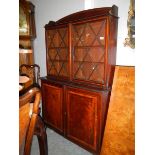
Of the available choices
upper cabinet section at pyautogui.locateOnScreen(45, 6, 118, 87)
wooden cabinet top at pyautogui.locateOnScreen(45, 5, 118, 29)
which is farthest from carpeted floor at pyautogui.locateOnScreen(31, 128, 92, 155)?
wooden cabinet top at pyautogui.locateOnScreen(45, 5, 118, 29)

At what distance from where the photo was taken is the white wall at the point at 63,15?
213cm

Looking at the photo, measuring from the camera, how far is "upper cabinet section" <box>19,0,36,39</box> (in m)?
3.07

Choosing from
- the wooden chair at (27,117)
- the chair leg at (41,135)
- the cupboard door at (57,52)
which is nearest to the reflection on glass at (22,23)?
the cupboard door at (57,52)

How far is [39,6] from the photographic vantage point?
320cm

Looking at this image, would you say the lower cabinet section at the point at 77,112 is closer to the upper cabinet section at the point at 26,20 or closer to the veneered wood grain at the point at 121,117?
the veneered wood grain at the point at 121,117

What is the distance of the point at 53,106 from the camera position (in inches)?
105

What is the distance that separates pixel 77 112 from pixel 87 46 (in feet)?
2.94

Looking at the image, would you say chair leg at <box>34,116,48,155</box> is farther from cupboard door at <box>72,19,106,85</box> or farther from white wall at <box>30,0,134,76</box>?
white wall at <box>30,0,134,76</box>

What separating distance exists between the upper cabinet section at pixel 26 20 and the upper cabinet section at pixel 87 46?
62cm

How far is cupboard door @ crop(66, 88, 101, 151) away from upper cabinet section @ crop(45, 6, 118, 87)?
0.61ft

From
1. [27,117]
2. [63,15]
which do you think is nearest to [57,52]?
[63,15]
